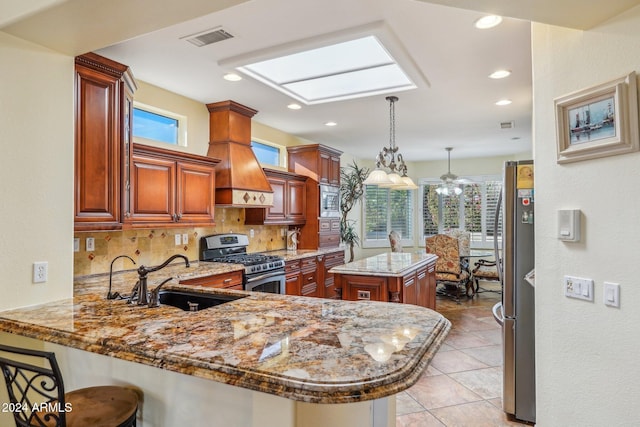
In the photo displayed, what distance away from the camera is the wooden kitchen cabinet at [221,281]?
10.8 ft

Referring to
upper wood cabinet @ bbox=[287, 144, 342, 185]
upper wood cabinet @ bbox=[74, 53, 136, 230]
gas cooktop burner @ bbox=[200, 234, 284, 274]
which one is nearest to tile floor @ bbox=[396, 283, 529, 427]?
gas cooktop burner @ bbox=[200, 234, 284, 274]

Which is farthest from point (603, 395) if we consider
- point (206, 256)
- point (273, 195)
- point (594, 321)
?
point (273, 195)

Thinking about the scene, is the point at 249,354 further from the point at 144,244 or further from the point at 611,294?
the point at 144,244

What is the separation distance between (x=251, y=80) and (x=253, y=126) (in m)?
1.69

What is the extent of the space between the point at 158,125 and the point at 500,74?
336 cm

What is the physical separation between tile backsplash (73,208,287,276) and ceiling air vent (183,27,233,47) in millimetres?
1719

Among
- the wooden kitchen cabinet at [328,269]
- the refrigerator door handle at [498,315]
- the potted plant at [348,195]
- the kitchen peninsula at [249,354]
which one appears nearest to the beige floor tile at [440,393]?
the refrigerator door handle at [498,315]

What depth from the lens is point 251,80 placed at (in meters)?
3.51

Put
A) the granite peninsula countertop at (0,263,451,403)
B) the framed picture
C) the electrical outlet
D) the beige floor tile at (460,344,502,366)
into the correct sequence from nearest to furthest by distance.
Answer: the granite peninsula countertop at (0,263,451,403) < the framed picture < the electrical outlet < the beige floor tile at (460,344,502,366)

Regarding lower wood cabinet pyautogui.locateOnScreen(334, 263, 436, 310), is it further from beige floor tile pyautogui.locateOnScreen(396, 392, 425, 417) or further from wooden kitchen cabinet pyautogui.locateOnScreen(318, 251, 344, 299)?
wooden kitchen cabinet pyautogui.locateOnScreen(318, 251, 344, 299)

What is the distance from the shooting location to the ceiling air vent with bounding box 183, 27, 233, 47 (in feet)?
8.69

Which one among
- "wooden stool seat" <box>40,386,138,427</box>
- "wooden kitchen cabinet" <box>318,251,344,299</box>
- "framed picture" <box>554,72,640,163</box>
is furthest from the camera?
"wooden kitchen cabinet" <box>318,251,344,299</box>

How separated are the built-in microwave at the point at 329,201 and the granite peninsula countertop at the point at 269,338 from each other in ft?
12.6

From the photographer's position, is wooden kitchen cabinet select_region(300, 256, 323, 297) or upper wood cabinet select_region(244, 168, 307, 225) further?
wooden kitchen cabinet select_region(300, 256, 323, 297)
